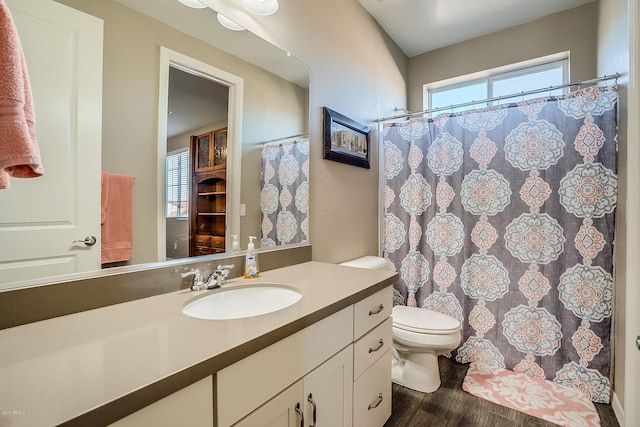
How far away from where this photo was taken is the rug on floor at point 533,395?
1.57m

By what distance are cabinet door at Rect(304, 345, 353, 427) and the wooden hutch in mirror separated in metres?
0.66

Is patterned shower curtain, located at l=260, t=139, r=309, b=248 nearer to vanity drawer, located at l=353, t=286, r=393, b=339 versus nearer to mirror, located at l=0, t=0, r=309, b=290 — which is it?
mirror, located at l=0, t=0, r=309, b=290

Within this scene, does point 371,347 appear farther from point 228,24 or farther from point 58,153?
point 228,24

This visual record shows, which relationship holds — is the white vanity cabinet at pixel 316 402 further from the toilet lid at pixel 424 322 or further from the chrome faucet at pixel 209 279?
the toilet lid at pixel 424 322

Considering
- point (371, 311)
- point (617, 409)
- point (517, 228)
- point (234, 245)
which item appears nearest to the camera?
point (371, 311)

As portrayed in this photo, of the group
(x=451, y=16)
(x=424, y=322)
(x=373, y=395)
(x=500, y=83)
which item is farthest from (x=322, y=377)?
(x=500, y=83)

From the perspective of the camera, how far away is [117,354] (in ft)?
1.97

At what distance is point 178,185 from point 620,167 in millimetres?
2267

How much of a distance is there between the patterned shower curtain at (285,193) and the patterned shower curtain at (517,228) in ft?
3.31

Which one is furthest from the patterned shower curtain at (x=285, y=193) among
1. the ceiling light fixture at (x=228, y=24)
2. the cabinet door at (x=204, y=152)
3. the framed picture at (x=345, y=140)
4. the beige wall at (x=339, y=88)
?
the ceiling light fixture at (x=228, y=24)

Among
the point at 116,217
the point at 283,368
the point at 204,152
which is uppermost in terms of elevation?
the point at 204,152

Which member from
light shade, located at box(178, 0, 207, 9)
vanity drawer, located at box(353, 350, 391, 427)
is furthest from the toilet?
light shade, located at box(178, 0, 207, 9)

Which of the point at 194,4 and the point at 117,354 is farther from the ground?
the point at 194,4

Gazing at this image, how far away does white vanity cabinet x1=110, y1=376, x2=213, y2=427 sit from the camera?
0.51 metres
